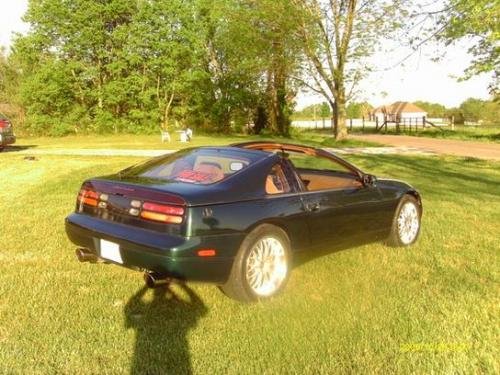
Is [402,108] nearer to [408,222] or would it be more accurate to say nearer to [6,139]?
[6,139]

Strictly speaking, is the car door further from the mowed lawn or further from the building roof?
the building roof

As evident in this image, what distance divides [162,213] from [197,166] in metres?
0.97

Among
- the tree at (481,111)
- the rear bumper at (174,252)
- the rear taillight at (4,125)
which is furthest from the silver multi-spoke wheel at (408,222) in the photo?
the tree at (481,111)

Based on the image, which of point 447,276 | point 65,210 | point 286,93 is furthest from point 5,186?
point 286,93

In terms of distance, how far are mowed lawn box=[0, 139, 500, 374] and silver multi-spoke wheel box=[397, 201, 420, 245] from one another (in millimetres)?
171

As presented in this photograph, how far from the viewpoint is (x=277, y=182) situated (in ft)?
15.1

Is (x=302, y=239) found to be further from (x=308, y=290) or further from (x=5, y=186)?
(x=5, y=186)

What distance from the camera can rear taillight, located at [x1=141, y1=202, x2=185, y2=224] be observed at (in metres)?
3.79

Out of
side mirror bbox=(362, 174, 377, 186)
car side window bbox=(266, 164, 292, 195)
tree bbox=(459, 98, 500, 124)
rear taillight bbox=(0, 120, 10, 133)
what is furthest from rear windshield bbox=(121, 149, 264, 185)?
tree bbox=(459, 98, 500, 124)

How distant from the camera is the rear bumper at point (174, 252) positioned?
3723mm

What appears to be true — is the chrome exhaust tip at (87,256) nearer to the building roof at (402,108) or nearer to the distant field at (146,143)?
the distant field at (146,143)

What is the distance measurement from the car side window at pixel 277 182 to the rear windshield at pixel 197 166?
19 cm

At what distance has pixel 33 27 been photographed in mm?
39156

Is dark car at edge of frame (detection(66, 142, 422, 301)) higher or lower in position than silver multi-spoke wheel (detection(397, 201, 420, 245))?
higher
